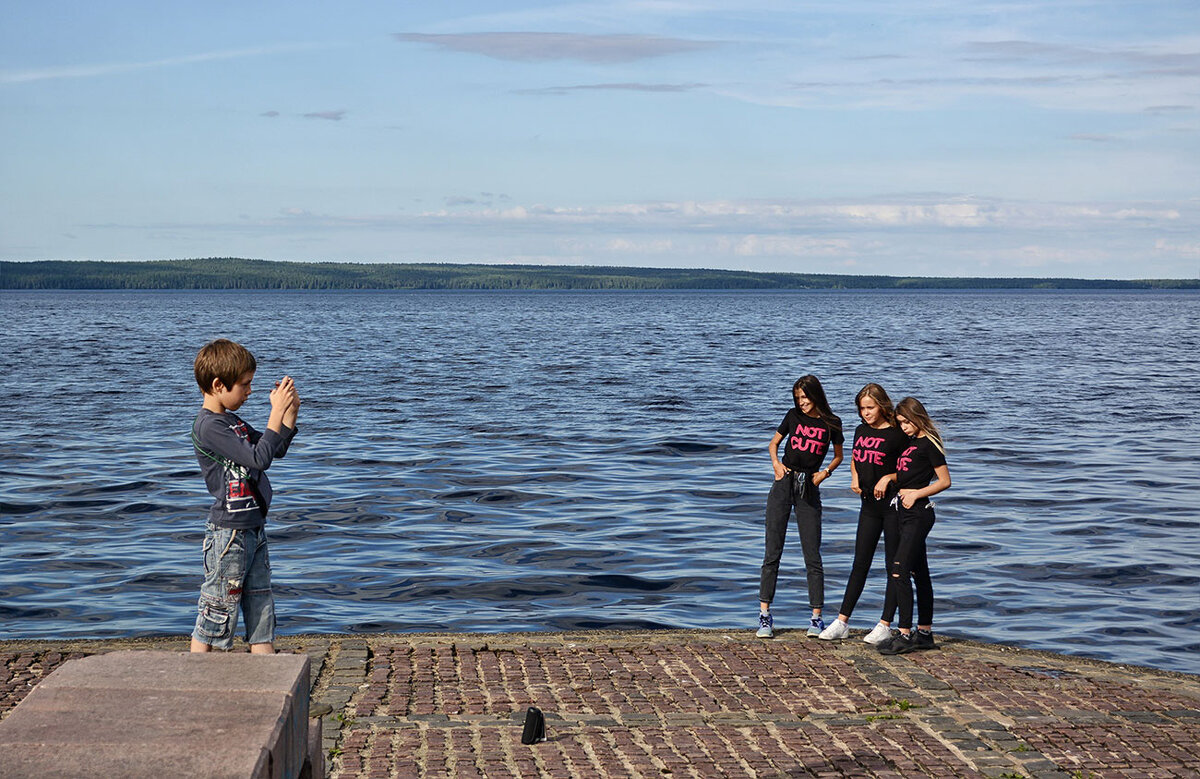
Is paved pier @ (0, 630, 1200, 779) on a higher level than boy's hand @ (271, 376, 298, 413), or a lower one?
lower

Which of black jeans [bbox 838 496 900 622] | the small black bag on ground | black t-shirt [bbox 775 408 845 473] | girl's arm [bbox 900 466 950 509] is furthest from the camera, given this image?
black t-shirt [bbox 775 408 845 473]

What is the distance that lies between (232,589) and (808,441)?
4.96m

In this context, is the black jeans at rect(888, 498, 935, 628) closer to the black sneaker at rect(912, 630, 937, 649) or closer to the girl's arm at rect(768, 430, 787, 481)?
the black sneaker at rect(912, 630, 937, 649)

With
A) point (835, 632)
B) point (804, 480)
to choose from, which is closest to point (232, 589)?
point (804, 480)

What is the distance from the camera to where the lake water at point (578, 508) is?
525 inches

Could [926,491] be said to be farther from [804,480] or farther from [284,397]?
[284,397]

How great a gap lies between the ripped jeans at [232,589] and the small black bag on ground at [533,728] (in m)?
1.51

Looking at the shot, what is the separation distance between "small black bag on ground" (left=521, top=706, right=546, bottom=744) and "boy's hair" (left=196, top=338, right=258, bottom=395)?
96.1 inches

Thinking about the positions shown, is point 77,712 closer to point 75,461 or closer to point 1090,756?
point 1090,756

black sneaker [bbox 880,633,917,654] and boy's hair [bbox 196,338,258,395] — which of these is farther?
black sneaker [bbox 880,633,917,654]

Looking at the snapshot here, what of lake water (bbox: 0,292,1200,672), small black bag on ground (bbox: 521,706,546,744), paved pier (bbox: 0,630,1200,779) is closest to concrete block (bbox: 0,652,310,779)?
paved pier (bbox: 0,630,1200,779)

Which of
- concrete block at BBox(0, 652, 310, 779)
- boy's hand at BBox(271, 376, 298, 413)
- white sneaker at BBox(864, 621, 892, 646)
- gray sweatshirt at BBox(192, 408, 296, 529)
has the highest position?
boy's hand at BBox(271, 376, 298, 413)

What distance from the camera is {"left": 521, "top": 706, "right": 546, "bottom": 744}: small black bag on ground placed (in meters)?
7.32

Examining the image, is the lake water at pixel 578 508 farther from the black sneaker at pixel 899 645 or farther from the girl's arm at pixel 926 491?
the girl's arm at pixel 926 491
